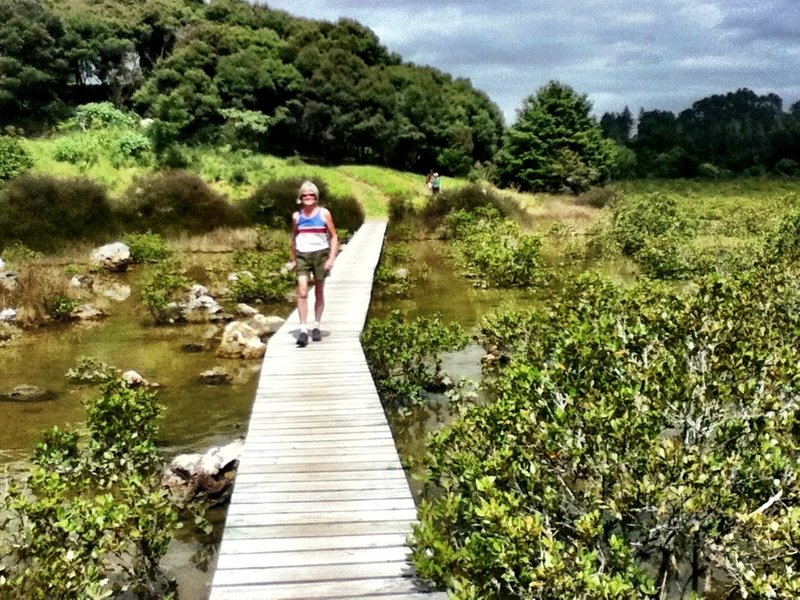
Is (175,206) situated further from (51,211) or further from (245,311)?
(245,311)

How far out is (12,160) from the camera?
27.9m

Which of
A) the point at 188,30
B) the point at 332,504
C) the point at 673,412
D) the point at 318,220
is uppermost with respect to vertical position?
the point at 188,30

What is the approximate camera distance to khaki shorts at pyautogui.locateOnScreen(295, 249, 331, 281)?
32.4 ft

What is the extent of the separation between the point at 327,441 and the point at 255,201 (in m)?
23.0

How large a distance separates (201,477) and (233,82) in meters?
39.2

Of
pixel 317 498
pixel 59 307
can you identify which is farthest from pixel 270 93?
pixel 317 498

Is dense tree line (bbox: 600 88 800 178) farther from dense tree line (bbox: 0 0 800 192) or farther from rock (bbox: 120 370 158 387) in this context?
rock (bbox: 120 370 158 387)

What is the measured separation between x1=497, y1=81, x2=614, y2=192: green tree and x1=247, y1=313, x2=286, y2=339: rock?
3068 cm

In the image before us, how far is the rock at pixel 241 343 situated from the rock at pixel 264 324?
0.76m

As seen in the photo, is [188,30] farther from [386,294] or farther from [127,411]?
[127,411]

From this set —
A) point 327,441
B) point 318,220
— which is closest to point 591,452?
point 327,441

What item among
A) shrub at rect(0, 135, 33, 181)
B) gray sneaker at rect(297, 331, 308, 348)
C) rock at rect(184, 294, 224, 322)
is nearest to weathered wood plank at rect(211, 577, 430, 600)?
gray sneaker at rect(297, 331, 308, 348)

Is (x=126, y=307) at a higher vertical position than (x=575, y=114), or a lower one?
lower

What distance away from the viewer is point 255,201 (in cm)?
2850
